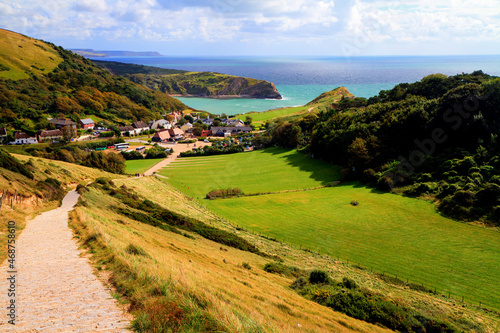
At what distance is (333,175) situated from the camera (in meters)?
47.2

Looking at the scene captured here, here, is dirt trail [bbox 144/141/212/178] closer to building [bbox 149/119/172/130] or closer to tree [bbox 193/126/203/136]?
tree [bbox 193/126/203/136]

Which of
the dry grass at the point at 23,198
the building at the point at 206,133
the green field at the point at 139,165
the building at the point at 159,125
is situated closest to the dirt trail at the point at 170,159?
the green field at the point at 139,165

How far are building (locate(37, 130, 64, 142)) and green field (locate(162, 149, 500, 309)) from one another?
46.0m

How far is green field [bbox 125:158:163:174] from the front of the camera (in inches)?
2109

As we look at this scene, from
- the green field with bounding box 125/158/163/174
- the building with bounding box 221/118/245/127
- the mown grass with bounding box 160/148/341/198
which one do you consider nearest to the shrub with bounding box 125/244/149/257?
the mown grass with bounding box 160/148/341/198

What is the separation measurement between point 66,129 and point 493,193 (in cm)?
8801

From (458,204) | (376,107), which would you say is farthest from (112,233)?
(376,107)

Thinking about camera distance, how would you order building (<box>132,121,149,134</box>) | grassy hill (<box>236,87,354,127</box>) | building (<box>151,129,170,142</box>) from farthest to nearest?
grassy hill (<box>236,87,354,127</box>) < building (<box>132,121,149,134</box>) < building (<box>151,129,170,142</box>)

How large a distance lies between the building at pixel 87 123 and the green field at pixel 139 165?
40690 mm

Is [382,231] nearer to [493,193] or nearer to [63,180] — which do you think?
[493,193]

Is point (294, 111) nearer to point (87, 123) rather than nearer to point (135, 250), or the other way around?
point (87, 123)

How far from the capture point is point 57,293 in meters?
9.02

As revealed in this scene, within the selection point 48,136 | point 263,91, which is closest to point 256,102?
point 263,91

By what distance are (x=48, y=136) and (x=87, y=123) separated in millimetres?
17935
